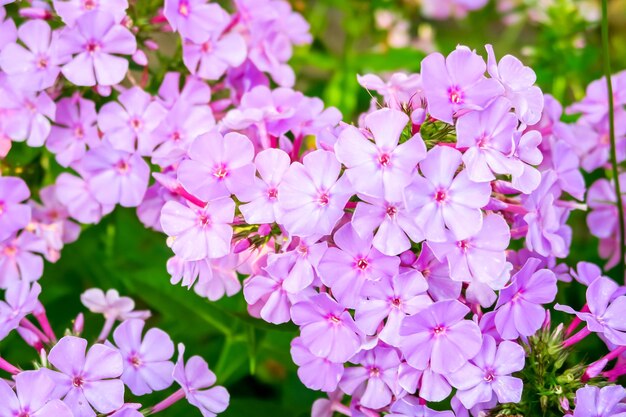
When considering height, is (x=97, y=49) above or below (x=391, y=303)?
above

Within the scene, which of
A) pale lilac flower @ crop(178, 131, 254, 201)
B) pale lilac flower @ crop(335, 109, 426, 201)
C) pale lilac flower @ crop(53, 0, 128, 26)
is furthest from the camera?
pale lilac flower @ crop(53, 0, 128, 26)

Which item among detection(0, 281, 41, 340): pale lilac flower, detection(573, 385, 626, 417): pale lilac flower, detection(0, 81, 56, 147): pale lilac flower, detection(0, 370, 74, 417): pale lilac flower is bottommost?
detection(0, 281, 41, 340): pale lilac flower

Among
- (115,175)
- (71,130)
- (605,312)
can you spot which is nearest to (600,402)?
(605,312)

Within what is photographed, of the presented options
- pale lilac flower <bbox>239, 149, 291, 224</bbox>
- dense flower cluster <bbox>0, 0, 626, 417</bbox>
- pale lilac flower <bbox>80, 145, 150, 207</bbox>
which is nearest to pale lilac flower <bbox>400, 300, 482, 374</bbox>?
dense flower cluster <bbox>0, 0, 626, 417</bbox>

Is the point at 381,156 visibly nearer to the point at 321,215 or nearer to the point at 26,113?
the point at 321,215

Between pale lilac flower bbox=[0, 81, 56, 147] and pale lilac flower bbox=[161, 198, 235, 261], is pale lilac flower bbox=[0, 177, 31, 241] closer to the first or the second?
pale lilac flower bbox=[0, 81, 56, 147]

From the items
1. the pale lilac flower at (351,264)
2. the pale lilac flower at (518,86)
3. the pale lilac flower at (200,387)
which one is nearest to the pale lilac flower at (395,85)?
the pale lilac flower at (518,86)

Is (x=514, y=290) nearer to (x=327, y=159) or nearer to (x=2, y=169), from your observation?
(x=327, y=159)

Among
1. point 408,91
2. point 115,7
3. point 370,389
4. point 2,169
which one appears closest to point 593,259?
point 408,91
